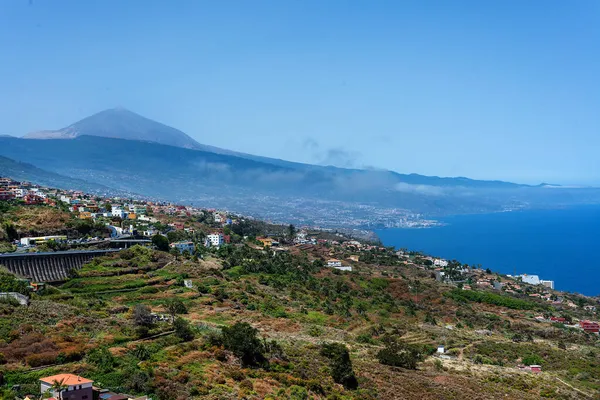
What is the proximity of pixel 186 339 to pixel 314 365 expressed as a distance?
5467mm

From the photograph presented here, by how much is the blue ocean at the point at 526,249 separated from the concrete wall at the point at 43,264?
269 ft

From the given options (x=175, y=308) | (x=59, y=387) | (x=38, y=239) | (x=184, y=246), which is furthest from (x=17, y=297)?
(x=184, y=246)

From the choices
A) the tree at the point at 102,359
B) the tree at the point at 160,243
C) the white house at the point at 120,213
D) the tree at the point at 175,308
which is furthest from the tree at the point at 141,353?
the white house at the point at 120,213

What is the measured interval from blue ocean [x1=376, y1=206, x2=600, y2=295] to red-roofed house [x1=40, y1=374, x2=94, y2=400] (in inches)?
3586

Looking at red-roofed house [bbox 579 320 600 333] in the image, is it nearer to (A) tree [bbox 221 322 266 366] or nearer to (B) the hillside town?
(B) the hillside town

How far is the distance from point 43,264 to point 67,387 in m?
22.3

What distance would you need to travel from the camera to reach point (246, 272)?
4566cm

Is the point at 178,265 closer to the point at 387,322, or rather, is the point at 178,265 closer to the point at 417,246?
the point at 387,322

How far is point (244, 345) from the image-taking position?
21.9m

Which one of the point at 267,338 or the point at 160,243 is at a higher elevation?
the point at 160,243

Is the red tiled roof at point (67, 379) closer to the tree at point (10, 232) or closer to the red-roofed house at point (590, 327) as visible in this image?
the tree at point (10, 232)

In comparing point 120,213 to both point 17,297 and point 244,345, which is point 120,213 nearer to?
point 17,297

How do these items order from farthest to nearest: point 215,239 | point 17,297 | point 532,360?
point 215,239
point 532,360
point 17,297

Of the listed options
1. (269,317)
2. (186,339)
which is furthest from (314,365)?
(269,317)
